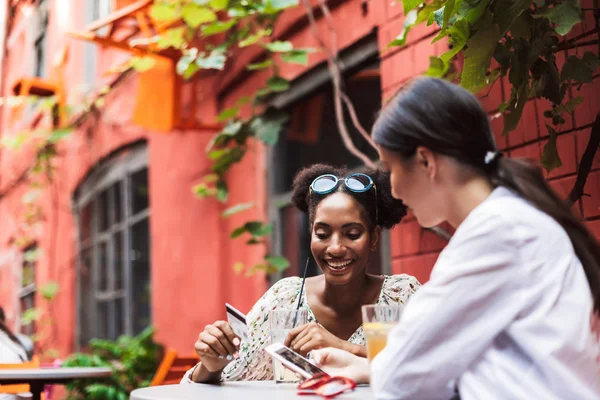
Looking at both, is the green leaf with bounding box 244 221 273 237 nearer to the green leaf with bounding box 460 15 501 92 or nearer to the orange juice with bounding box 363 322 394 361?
the green leaf with bounding box 460 15 501 92

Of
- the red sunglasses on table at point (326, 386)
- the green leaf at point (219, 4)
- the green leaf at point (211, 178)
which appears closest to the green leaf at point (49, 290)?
the green leaf at point (211, 178)

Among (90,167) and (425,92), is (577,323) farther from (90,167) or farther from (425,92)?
(90,167)

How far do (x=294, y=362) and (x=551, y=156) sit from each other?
4.22 feet

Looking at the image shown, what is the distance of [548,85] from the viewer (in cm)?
264

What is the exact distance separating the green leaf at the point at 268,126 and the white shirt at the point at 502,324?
3.60 metres

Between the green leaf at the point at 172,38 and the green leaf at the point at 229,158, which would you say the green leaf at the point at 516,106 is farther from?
the green leaf at the point at 172,38

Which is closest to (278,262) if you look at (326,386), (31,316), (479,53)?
(479,53)

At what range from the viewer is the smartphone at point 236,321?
7.48ft

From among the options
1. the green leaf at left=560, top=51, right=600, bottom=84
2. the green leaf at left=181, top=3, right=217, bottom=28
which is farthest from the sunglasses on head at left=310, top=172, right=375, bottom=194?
the green leaf at left=181, top=3, right=217, bottom=28

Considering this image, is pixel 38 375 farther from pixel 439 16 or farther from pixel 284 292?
pixel 439 16

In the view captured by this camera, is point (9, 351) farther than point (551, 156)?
Yes

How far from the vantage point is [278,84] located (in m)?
5.00

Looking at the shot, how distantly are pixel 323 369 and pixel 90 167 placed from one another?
719 centimetres

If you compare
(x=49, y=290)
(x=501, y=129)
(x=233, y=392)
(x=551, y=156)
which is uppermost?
(x=501, y=129)
